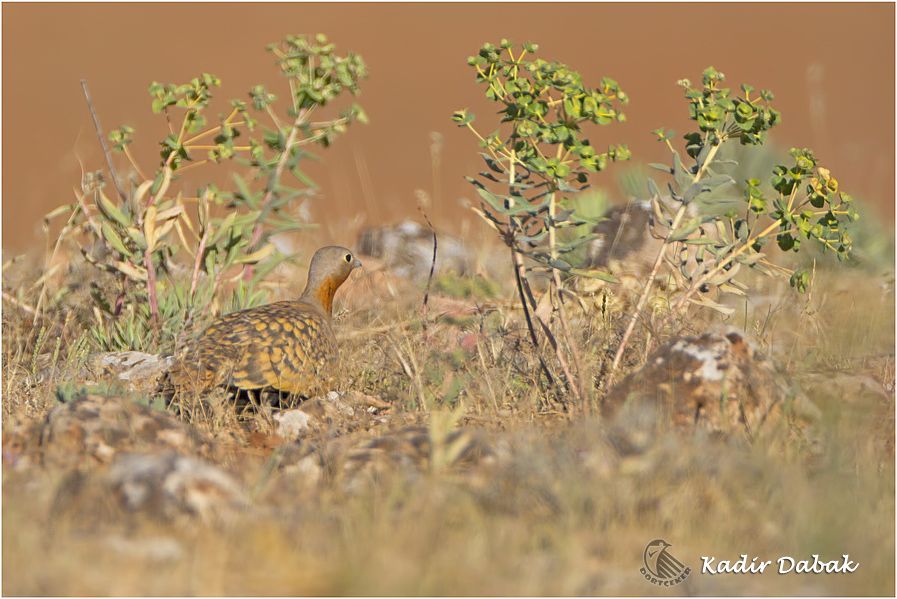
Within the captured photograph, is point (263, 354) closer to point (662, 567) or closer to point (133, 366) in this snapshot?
point (133, 366)

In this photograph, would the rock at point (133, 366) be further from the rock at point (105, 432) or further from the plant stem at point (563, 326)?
the plant stem at point (563, 326)

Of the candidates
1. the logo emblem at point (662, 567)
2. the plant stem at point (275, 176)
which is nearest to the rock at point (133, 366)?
the plant stem at point (275, 176)

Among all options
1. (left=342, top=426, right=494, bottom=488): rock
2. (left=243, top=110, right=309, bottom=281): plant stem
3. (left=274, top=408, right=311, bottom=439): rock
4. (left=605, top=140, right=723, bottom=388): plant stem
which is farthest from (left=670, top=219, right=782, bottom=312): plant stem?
(left=243, top=110, right=309, bottom=281): plant stem

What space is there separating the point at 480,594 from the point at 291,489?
0.94 m

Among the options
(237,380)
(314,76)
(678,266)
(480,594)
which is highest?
(314,76)

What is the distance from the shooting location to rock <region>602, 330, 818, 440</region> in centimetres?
444

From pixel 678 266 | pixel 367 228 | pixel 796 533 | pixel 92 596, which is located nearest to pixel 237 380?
pixel 678 266

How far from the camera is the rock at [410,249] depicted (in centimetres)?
913

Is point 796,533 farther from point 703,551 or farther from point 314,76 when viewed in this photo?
point 314,76

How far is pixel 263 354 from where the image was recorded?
5.55 m

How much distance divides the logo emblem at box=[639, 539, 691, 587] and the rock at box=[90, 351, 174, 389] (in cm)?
294

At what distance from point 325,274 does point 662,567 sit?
3511mm

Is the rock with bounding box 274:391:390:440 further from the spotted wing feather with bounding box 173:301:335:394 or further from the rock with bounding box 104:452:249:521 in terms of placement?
the rock with bounding box 104:452:249:521

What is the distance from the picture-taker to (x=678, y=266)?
→ 5324 millimetres
